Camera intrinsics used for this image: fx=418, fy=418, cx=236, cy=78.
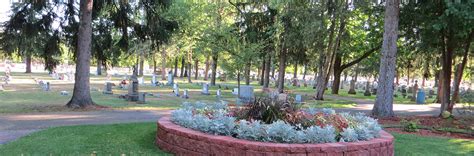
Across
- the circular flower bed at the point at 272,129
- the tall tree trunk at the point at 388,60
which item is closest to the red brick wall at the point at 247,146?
the circular flower bed at the point at 272,129

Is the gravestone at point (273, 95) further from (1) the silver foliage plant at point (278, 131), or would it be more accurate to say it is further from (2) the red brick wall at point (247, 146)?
(2) the red brick wall at point (247, 146)

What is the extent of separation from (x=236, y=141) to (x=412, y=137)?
18.1ft

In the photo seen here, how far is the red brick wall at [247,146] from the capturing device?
19.1ft

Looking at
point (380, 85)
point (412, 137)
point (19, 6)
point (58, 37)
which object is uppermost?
point (19, 6)

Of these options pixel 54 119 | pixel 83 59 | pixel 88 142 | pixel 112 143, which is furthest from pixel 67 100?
pixel 112 143

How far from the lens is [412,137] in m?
9.68

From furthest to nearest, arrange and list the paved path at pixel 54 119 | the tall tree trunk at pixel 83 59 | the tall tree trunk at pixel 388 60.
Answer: the tall tree trunk at pixel 83 59 → the tall tree trunk at pixel 388 60 → the paved path at pixel 54 119

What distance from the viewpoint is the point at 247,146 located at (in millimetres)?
5875

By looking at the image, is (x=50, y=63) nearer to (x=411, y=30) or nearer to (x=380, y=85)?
(x=380, y=85)

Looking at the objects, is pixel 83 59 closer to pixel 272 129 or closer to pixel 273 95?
pixel 273 95

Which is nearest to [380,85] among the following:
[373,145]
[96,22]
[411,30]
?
[411,30]

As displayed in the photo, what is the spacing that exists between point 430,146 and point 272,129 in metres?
4.22

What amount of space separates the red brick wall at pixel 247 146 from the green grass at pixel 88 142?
1.18ft

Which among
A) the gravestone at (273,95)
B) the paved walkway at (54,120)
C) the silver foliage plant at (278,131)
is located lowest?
the paved walkway at (54,120)
